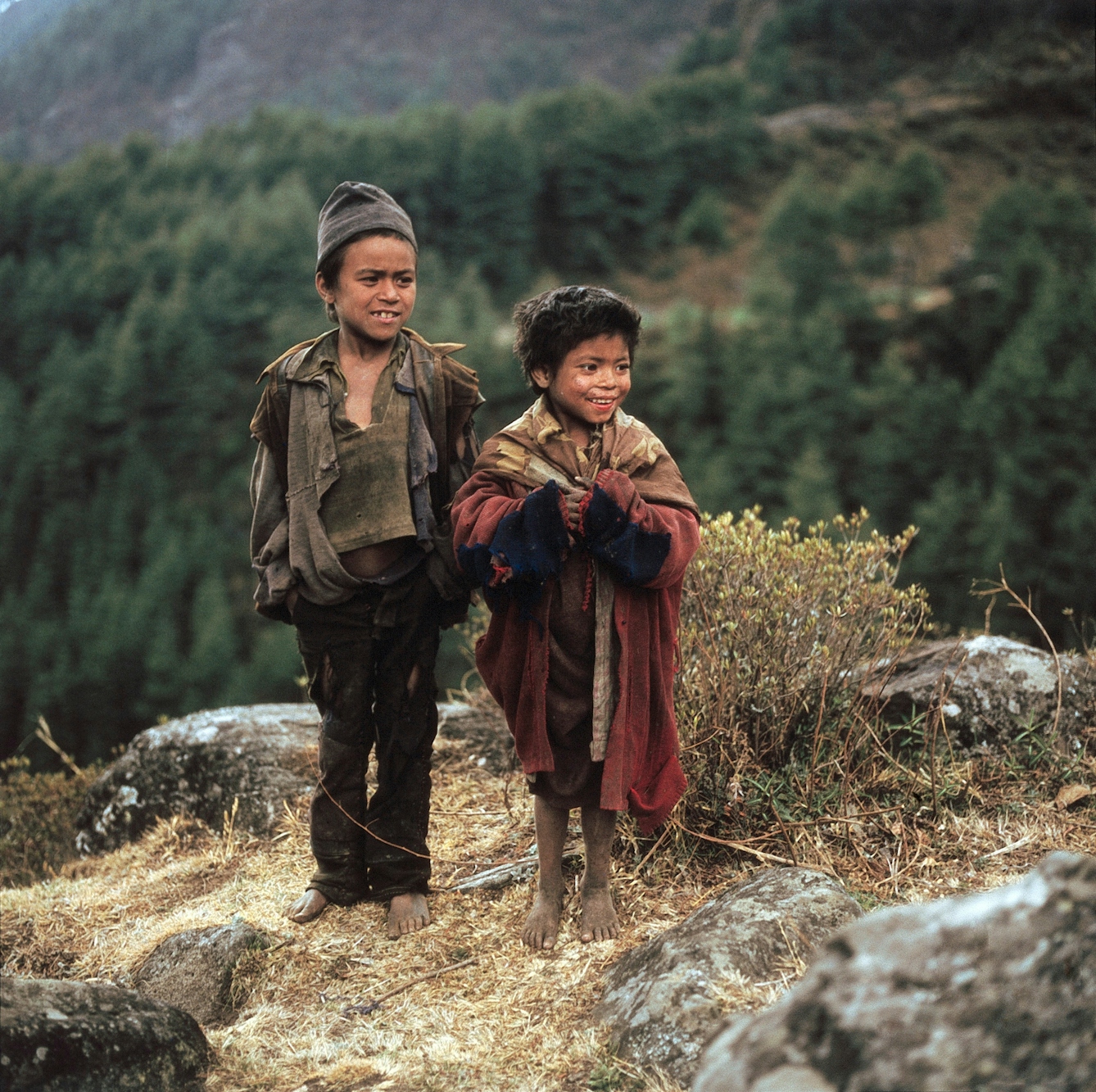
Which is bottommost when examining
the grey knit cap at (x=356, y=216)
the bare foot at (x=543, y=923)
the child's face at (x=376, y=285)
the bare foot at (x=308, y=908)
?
the bare foot at (x=308, y=908)

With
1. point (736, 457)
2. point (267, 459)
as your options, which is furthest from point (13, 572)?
point (267, 459)

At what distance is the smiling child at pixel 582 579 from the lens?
255 cm

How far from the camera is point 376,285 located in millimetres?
2895

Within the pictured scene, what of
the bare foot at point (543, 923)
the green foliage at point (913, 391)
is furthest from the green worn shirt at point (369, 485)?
the green foliage at point (913, 391)

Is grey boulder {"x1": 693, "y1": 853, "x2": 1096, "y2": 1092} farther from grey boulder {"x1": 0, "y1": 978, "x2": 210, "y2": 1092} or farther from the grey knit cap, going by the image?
the grey knit cap

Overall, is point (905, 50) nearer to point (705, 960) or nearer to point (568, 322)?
point (568, 322)

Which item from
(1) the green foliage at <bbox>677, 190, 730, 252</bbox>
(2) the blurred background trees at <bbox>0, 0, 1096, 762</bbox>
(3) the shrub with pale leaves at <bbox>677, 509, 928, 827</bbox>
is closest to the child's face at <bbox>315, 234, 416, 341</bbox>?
(3) the shrub with pale leaves at <bbox>677, 509, 928, 827</bbox>

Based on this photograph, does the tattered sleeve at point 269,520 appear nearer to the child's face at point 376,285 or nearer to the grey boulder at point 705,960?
the child's face at point 376,285

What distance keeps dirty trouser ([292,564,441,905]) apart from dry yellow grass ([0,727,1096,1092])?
16 centimetres

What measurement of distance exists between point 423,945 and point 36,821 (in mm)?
4553

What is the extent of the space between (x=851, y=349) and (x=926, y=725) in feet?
164

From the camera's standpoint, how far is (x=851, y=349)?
50.7 m

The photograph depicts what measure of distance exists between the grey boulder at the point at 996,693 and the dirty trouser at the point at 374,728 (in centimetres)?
166

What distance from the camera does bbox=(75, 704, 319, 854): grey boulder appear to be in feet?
14.3
